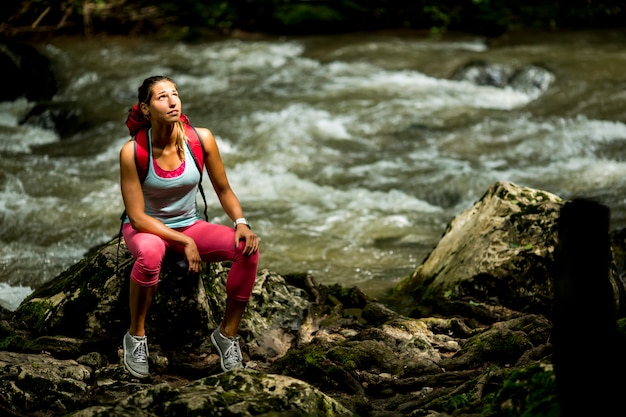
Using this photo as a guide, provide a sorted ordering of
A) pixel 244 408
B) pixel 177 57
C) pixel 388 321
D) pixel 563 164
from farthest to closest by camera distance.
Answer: pixel 177 57
pixel 563 164
pixel 388 321
pixel 244 408

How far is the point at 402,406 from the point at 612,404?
168 cm

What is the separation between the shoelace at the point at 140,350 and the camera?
4.46m

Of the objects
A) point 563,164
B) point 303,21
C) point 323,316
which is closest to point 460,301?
point 323,316

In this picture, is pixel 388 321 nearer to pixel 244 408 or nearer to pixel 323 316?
pixel 323 316

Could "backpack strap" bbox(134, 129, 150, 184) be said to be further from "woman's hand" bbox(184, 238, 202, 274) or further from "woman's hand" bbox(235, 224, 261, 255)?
"woman's hand" bbox(235, 224, 261, 255)

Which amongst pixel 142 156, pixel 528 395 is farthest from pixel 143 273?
pixel 528 395

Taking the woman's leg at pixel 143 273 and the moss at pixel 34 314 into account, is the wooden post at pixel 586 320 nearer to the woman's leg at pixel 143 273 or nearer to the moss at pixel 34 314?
the woman's leg at pixel 143 273

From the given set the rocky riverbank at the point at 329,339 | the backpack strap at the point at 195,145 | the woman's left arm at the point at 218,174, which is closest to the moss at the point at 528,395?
the rocky riverbank at the point at 329,339

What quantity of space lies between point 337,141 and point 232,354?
7167 millimetres

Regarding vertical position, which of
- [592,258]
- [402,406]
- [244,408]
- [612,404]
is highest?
[592,258]

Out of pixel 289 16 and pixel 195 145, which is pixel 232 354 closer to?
pixel 195 145

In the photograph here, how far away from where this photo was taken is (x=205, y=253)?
461 cm

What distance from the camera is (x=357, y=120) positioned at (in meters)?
12.2

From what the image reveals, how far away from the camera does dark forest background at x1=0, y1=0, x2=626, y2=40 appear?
1762 centimetres
